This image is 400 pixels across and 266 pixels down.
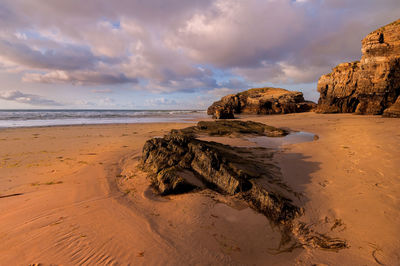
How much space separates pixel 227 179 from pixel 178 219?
119 cm

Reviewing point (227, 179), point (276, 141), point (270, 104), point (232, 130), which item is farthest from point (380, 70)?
point (227, 179)

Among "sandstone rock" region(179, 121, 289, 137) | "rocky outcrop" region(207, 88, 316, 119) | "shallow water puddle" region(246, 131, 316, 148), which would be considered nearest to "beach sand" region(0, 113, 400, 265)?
"shallow water puddle" region(246, 131, 316, 148)

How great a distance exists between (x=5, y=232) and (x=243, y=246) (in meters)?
3.11

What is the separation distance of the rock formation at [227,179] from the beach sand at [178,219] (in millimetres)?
164

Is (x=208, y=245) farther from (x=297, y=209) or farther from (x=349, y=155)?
(x=349, y=155)

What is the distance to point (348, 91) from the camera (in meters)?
21.9

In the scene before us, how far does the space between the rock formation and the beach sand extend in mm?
164

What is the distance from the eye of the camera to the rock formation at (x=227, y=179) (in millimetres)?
2543

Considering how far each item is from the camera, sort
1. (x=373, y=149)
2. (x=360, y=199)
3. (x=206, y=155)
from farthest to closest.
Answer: (x=373, y=149) < (x=206, y=155) < (x=360, y=199)

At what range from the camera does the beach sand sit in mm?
2029

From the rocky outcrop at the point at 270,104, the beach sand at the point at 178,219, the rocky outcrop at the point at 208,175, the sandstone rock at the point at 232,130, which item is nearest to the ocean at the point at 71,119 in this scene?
the rocky outcrop at the point at 270,104

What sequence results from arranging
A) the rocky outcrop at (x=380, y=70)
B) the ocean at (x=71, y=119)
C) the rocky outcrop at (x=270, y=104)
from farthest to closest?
the rocky outcrop at (x=270, y=104), the ocean at (x=71, y=119), the rocky outcrop at (x=380, y=70)

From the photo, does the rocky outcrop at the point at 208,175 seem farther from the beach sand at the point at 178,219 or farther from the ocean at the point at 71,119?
the ocean at the point at 71,119

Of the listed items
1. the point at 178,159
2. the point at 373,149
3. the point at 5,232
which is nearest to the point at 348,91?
the point at 373,149
